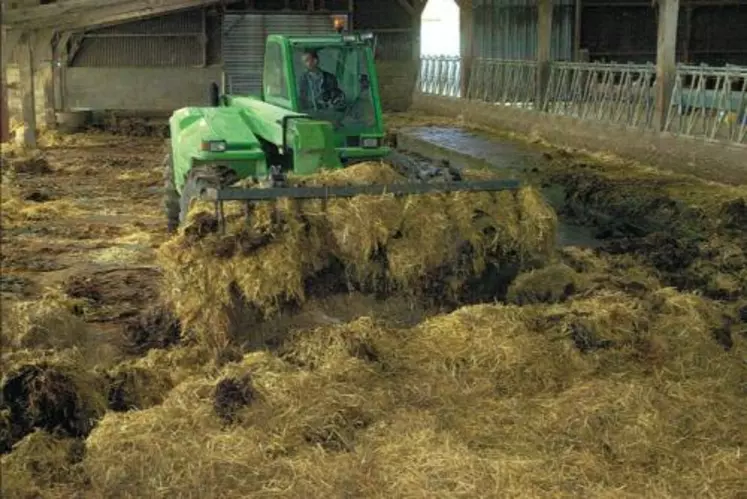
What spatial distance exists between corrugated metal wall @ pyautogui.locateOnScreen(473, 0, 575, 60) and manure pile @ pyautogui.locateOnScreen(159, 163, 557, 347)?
15.4 m

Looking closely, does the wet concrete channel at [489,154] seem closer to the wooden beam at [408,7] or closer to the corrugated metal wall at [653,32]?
the wooden beam at [408,7]

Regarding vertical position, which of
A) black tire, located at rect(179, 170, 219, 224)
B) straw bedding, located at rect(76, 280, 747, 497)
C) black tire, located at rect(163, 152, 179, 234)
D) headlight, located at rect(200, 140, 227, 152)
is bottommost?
straw bedding, located at rect(76, 280, 747, 497)

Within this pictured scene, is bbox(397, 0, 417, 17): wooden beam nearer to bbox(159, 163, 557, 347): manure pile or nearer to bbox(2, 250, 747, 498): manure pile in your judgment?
bbox(159, 163, 557, 347): manure pile

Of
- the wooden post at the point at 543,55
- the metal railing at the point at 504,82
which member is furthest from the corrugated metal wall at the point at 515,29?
→ the wooden post at the point at 543,55

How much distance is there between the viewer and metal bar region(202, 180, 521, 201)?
5.79m

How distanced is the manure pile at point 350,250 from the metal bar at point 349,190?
5cm

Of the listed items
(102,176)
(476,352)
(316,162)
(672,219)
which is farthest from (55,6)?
(476,352)

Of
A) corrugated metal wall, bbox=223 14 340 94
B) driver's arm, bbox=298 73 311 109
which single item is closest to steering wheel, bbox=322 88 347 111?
driver's arm, bbox=298 73 311 109

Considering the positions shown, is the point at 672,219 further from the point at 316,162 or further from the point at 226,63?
the point at 226,63

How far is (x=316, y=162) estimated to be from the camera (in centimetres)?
718

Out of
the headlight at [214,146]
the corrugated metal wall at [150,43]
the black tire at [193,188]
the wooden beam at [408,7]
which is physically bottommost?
the black tire at [193,188]

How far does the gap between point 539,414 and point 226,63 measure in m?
18.3

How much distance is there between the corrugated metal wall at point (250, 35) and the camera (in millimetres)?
21891

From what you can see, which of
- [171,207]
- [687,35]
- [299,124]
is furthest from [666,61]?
[687,35]
